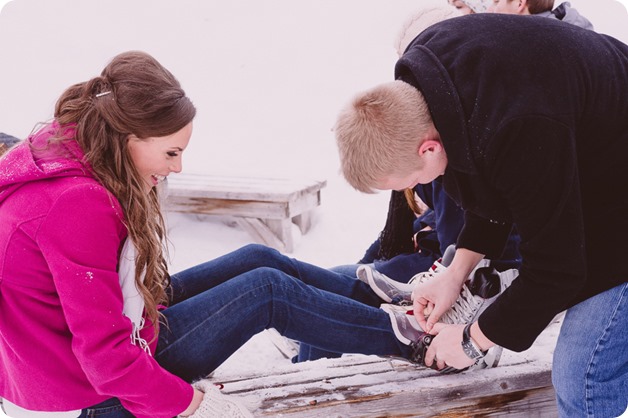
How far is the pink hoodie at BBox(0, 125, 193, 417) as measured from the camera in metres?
1.48

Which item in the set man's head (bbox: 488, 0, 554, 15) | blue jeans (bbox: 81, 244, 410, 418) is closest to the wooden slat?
man's head (bbox: 488, 0, 554, 15)

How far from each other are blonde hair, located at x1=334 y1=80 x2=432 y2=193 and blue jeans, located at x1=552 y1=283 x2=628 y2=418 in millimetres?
658

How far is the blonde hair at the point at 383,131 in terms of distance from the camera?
4.95 ft

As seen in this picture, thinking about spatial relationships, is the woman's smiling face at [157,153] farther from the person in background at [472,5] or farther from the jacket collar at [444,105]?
the person in background at [472,5]

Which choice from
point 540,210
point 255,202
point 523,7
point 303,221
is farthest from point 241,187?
point 540,210

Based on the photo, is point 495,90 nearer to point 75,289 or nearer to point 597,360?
point 597,360

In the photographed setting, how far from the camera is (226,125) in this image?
22.8 feet

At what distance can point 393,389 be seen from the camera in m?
2.03

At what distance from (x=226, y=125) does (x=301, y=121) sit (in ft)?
2.72

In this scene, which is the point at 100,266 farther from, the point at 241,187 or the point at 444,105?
the point at 241,187

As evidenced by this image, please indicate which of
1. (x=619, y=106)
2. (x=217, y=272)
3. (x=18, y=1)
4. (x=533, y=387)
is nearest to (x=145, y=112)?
(x=217, y=272)

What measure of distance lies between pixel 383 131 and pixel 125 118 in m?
0.65

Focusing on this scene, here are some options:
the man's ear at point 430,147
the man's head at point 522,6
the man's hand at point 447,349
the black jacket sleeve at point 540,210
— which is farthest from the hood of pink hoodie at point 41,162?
the man's head at point 522,6

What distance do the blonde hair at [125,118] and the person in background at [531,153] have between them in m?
0.45
